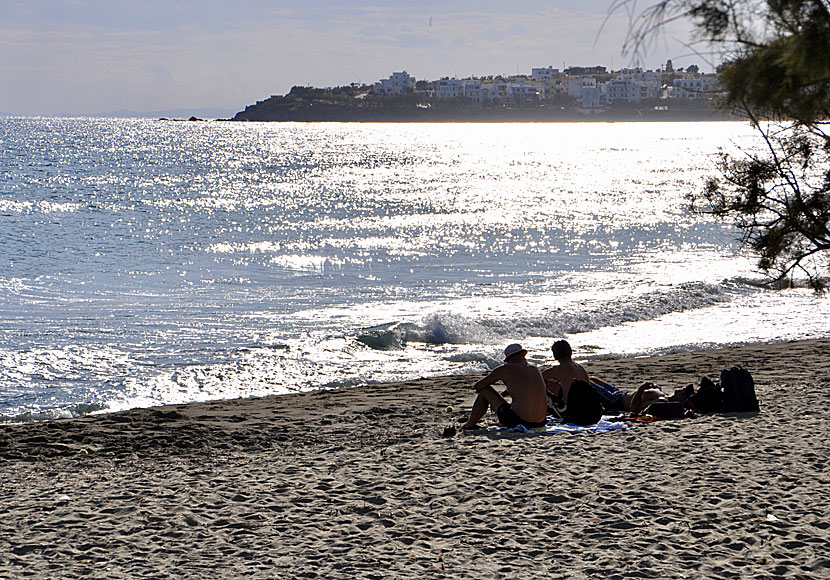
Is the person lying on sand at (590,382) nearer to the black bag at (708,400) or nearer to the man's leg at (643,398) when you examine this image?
the man's leg at (643,398)

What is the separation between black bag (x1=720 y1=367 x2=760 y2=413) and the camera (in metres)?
8.34

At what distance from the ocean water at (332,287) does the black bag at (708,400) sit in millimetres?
5909

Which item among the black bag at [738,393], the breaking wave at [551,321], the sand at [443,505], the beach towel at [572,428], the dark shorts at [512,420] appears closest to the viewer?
the sand at [443,505]

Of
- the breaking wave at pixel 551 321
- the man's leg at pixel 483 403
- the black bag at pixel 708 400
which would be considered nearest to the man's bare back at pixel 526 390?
the man's leg at pixel 483 403

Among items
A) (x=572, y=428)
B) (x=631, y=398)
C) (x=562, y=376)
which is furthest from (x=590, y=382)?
(x=572, y=428)

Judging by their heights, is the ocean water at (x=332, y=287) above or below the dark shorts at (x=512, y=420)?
below

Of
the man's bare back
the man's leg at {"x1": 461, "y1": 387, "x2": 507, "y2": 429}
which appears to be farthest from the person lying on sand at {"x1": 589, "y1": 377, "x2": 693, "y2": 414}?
the man's leg at {"x1": 461, "y1": 387, "x2": 507, "y2": 429}

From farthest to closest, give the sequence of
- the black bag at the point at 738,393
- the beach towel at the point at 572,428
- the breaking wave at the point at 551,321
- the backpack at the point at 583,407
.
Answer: the breaking wave at the point at 551,321
the black bag at the point at 738,393
the backpack at the point at 583,407
the beach towel at the point at 572,428

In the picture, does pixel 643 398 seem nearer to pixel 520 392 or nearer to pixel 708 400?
pixel 708 400

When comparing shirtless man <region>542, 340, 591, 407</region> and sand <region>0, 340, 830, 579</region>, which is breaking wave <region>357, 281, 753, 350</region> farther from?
sand <region>0, 340, 830, 579</region>

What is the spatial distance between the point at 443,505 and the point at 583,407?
2638mm

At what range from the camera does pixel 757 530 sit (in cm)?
509

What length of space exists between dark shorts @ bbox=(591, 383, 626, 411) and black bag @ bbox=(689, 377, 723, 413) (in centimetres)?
65

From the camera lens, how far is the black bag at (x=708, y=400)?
8.40 metres
